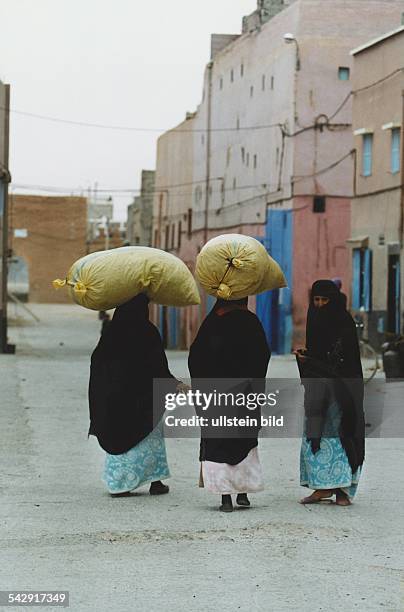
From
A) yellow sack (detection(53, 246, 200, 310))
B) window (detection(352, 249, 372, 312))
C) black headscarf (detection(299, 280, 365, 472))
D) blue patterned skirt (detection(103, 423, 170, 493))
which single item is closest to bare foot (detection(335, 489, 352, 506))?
black headscarf (detection(299, 280, 365, 472))

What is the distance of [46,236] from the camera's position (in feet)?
259

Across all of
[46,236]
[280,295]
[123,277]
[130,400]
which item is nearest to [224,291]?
[123,277]

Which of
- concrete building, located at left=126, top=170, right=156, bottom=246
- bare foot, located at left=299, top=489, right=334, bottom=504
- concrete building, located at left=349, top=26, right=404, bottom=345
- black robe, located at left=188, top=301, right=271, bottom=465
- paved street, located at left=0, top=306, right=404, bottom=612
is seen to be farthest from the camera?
concrete building, located at left=126, top=170, right=156, bottom=246

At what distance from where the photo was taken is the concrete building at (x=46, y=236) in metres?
78.4

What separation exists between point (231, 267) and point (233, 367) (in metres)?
0.66

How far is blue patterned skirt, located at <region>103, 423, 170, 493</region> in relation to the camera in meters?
9.30

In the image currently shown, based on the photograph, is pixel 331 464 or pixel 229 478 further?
pixel 331 464

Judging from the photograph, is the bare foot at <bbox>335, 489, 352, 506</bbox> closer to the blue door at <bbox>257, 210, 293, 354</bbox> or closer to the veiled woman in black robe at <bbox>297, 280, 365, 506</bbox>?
the veiled woman in black robe at <bbox>297, 280, 365, 506</bbox>

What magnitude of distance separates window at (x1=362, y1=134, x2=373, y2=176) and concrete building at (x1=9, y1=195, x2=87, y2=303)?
4614cm

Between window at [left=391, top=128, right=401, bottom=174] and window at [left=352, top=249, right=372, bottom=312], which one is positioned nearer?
window at [left=391, top=128, right=401, bottom=174]

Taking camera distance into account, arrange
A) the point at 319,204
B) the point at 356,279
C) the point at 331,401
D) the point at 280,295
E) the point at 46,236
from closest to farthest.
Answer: the point at 331,401 → the point at 356,279 → the point at 319,204 → the point at 280,295 → the point at 46,236

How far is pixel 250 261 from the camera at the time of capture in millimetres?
8969

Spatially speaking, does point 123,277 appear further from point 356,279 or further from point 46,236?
point 46,236

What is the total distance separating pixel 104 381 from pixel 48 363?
18428 millimetres
